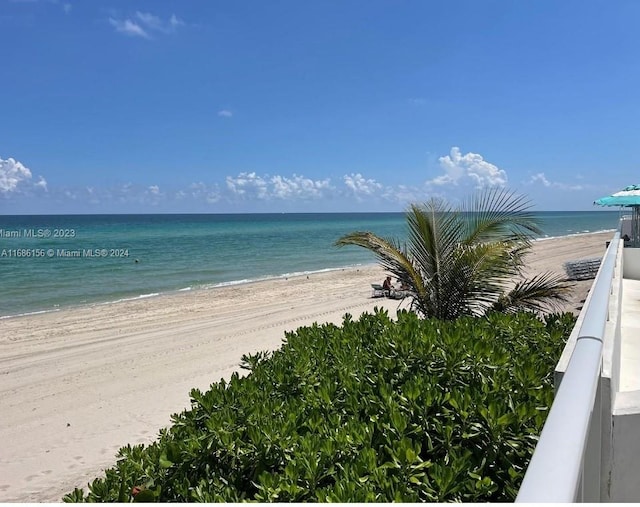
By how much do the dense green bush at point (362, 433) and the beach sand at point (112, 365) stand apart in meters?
3.95

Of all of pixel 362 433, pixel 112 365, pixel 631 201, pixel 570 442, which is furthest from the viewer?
pixel 631 201

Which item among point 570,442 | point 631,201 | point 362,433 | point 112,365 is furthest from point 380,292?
point 570,442

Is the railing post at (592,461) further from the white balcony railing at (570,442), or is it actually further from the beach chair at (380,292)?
the beach chair at (380,292)

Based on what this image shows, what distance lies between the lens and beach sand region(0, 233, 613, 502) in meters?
6.46

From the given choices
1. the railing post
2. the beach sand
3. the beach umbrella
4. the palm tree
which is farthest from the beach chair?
the railing post

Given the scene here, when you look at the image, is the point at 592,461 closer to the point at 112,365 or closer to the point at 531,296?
the point at 531,296

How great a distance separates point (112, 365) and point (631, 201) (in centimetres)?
1303

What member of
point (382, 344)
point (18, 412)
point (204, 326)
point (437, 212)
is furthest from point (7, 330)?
point (382, 344)

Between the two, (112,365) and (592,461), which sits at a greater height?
(592,461)

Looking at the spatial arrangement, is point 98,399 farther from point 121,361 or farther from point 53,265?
point 53,265

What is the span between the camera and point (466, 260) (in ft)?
22.6

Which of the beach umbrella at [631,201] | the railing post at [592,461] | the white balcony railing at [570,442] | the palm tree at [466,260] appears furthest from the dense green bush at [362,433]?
the beach umbrella at [631,201]

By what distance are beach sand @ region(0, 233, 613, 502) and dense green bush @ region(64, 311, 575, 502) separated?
3.95 meters

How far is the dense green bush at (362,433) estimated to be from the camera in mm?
1995
